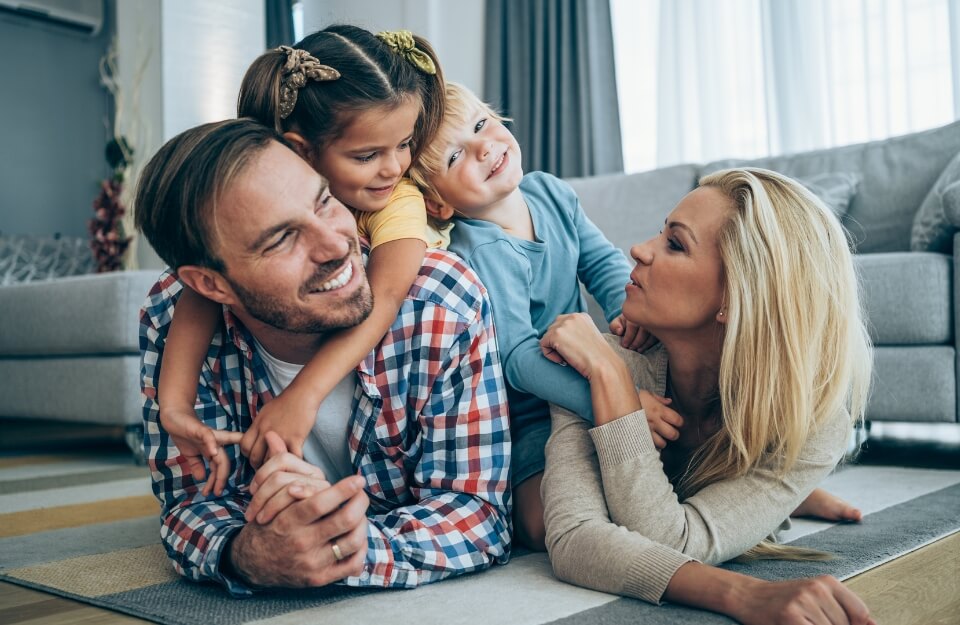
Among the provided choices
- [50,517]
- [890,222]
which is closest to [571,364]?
[50,517]

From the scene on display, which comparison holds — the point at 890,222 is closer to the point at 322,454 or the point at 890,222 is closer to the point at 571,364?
the point at 571,364

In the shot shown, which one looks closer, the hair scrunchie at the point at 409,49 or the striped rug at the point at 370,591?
the striped rug at the point at 370,591

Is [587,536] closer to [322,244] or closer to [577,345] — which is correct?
[577,345]

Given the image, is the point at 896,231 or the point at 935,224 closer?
the point at 935,224

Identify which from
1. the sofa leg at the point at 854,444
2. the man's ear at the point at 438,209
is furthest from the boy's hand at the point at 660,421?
the sofa leg at the point at 854,444

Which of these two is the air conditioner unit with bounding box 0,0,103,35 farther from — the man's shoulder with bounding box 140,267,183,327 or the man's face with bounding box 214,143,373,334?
the man's face with bounding box 214,143,373,334

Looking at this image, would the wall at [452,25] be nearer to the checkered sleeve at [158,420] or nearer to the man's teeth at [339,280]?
the checkered sleeve at [158,420]

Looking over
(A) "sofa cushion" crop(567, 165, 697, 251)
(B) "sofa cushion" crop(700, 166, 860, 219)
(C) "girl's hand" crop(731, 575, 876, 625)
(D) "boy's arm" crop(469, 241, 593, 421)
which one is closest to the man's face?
(D) "boy's arm" crop(469, 241, 593, 421)

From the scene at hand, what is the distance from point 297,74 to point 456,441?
23.8 inches

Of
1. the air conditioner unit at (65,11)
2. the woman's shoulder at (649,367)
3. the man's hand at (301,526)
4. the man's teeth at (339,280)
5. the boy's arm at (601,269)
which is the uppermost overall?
the air conditioner unit at (65,11)

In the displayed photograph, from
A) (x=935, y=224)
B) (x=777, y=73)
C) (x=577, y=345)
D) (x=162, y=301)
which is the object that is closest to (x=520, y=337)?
(x=577, y=345)

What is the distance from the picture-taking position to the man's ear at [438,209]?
5.61 ft

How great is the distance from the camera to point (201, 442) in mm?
1154

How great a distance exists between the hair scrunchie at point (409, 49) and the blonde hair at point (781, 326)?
0.58 meters
